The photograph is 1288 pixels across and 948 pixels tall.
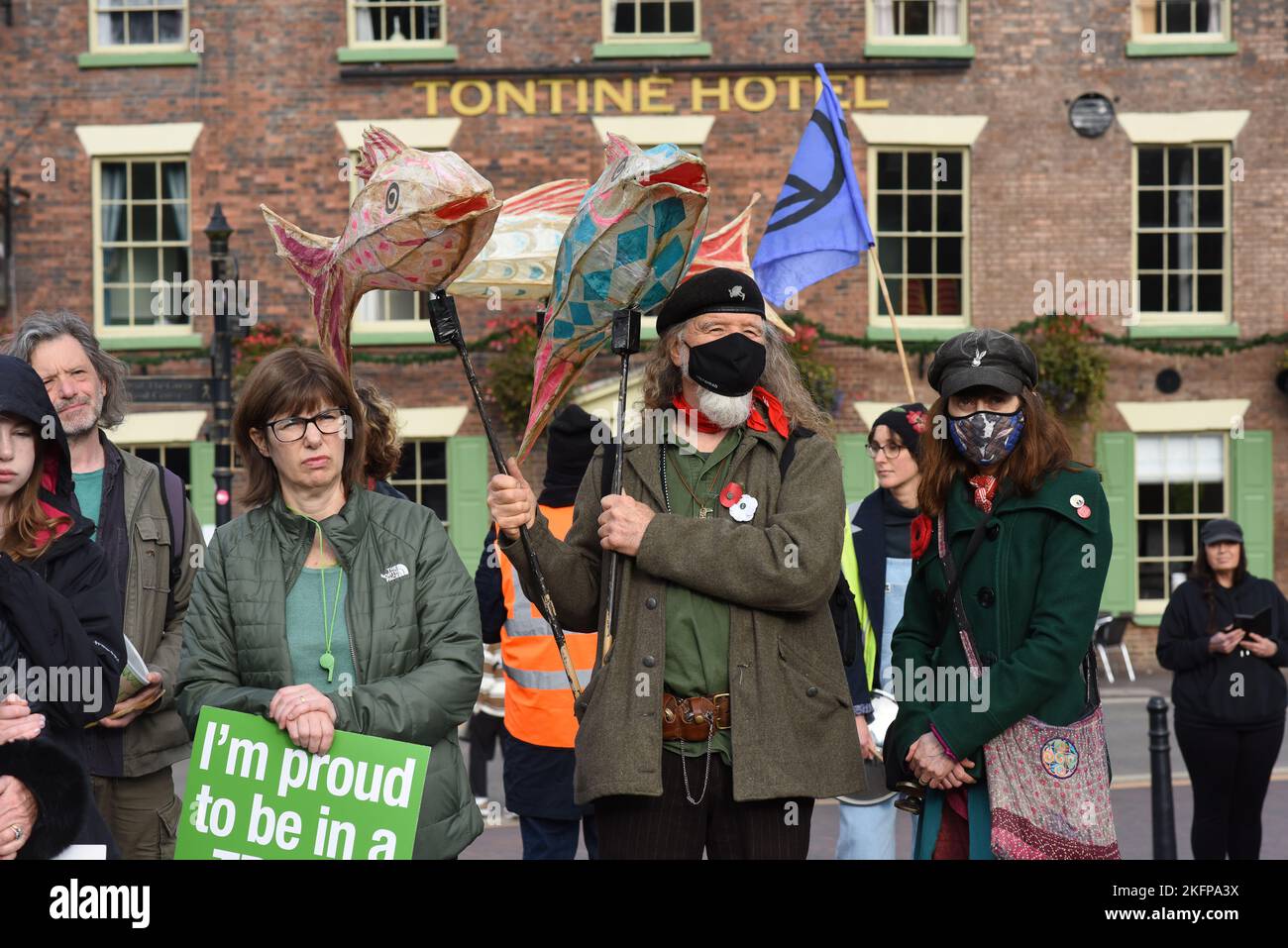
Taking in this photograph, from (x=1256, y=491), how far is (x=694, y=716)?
16543 millimetres

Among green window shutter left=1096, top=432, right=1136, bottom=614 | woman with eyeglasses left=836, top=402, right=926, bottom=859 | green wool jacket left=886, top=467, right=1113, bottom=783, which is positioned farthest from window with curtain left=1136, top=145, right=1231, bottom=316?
green wool jacket left=886, top=467, right=1113, bottom=783

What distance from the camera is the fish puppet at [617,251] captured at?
378cm

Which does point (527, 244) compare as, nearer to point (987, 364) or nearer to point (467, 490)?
point (987, 364)

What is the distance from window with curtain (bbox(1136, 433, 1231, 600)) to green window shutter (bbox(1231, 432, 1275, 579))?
0.20m

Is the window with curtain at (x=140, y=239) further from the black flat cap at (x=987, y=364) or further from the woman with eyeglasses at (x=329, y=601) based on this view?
the black flat cap at (x=987, y=364)

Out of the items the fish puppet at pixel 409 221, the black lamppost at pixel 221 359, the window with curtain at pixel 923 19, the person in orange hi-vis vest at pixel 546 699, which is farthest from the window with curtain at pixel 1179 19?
the fish puppet at pixel 409 221

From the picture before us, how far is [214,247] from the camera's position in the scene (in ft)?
52.0

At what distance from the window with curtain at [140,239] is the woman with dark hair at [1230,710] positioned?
1408 cm

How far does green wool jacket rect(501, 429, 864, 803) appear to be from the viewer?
12.9 ft

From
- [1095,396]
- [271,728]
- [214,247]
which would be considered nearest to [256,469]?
[271,728]

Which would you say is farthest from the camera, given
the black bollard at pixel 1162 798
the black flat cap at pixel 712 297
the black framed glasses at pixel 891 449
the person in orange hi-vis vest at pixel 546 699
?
the black bollard at pixel 1162 798

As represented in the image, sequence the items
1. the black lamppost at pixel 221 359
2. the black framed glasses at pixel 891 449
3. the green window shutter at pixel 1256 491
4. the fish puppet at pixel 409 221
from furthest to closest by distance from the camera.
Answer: the green window shutter at pixel 1256 491
the black lamppost at pixel 221 359
the black framed glasses at pixel 891 449
the fish puppet at pixel 409 221
